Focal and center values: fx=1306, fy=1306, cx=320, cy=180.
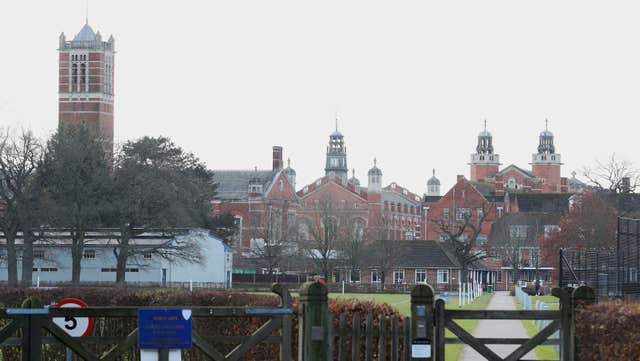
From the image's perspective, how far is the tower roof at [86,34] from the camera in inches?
5753

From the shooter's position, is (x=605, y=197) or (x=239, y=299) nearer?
(x=239, y=299)

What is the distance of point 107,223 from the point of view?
289 ft

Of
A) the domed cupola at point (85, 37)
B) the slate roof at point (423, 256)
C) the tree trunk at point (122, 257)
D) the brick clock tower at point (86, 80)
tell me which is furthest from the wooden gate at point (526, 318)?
the domed cupola at point (85, 37)

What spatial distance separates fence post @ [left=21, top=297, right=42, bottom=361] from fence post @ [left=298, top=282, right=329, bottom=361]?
2831 mm

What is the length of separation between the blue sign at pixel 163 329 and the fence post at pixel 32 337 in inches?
52.4

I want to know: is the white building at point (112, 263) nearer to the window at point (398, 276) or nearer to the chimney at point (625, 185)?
the window at point (398, 276)

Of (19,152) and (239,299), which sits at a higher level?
(19,152)

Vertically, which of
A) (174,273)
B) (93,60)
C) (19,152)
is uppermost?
(93,60)

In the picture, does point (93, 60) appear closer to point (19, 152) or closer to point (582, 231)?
point (19, 152)

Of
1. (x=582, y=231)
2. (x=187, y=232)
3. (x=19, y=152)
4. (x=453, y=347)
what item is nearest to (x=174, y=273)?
(x=187, y=232)

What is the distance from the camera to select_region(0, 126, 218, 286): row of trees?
258 feet

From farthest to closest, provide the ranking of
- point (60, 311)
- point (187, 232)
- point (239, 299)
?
point (187, 232)
point (239, 299)
point (60, 311)

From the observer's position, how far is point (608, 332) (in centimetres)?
1373

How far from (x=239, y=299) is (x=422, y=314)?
9.42m
